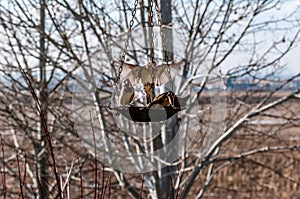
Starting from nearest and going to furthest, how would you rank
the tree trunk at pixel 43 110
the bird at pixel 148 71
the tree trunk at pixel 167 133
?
the bird at pixel 148 71, the tree trunk at pixel 167 133, the tree trunk at pixel 43 110

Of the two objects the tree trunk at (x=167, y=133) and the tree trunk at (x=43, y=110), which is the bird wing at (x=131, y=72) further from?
the tree trunk at (x=43, y=110)

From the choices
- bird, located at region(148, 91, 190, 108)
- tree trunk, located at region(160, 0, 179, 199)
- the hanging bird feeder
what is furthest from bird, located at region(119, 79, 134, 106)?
tree trunk, located at region(160, 0, 179, 199)

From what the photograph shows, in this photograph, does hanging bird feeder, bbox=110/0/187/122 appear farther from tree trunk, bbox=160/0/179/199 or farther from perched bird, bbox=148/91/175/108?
tree trunk, bbox=160/0/179/199

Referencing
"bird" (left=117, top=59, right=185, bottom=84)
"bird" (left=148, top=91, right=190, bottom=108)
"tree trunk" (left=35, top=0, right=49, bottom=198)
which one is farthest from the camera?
"tree trunk" (left=35, top=0, right=49, bottom=198)

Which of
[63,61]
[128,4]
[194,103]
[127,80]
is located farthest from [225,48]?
[127,80]

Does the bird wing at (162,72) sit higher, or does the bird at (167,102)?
the bird wing at (162,72)

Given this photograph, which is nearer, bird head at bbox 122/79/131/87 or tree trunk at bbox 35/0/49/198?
bird head at bbox 122/79/131/87

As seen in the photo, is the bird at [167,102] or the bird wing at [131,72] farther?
the bird wing at [131,72]

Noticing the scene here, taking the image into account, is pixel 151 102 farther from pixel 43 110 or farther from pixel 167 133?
pixel 43 110

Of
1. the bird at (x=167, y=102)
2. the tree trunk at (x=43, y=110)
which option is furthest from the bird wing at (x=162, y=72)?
the tree trunk at (x=43, y=110)

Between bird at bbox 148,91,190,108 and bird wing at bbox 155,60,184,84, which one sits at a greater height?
bird wing at bbox 155,60,184,84

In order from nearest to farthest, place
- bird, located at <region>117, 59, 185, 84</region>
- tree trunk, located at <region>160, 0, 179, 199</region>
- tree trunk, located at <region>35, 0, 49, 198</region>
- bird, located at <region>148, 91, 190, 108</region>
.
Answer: bird, located at <region>148, 91, 190, 108</region> < bird, located at <region>117, 59, 185, 84</region> < tree trunk, located at <region>160, 0, 179, 199</region> < tree trunk, located at <region>35, 0, 49, 198</region>

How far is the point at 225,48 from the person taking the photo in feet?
8.04

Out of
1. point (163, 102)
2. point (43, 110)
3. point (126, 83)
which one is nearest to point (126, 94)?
point (126, 83)
